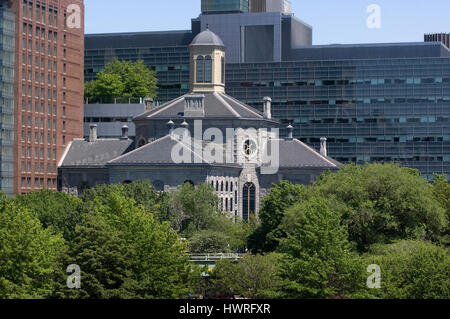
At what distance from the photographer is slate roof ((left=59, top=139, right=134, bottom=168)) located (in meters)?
185

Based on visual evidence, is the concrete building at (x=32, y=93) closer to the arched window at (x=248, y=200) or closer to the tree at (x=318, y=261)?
the arched window at (x=248, y=200)

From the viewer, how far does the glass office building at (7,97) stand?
612ft

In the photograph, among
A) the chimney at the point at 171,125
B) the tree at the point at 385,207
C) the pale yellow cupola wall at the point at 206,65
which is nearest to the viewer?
the tree at the point at 385,207

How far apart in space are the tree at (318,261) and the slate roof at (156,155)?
5862cm

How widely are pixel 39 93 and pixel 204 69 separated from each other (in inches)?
977

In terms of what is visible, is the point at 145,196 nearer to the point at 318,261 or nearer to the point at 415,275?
the point at 318,261

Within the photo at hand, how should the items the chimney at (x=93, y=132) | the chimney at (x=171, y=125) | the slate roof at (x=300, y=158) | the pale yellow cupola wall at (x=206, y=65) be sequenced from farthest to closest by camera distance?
the chimney at (x=93, y=132) → the pale yellow cupola wall at (x=206, y=65) → the slate roof at (x=300, y=158) → the chimney at (x=171, y=125)

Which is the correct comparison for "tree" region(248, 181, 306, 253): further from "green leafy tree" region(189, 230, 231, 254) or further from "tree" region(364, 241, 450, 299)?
"tree" region(364, 241, 450, 299)

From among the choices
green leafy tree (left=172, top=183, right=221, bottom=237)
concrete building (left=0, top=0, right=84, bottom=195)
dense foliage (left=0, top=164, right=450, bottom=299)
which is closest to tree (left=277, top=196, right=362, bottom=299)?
dense foliage (left=0, top=164, right=450, bottom=299)

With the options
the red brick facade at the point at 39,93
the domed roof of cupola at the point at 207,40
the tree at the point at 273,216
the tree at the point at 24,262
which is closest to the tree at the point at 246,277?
the tree at the point at 24,262

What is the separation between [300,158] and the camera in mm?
180750

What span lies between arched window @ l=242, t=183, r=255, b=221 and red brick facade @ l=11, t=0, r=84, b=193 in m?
31.7
